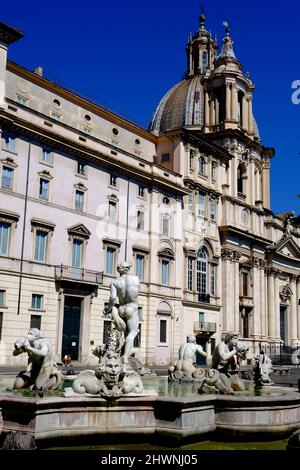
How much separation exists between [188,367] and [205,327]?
3095cm

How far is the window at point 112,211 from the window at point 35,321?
9.21m

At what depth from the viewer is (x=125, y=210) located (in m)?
40.0

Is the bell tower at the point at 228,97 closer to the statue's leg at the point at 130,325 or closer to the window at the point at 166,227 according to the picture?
the window at the point at 166,227

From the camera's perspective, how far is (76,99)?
41.7m

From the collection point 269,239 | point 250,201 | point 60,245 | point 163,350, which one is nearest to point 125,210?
point 60,245

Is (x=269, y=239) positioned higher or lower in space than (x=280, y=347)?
higher

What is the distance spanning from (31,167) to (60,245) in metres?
5.10

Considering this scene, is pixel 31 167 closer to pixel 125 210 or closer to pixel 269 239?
pixel 125 210

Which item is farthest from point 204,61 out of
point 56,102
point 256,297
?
point 56,102

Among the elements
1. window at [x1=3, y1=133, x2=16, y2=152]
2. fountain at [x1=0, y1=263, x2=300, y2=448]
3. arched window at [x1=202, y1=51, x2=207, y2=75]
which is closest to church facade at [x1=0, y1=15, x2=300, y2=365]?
window at [x1=3, y1=133, x2=16, y2=152]

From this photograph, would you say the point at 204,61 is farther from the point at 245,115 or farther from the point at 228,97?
the point at 228,97

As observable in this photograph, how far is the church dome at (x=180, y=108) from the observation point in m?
59.6

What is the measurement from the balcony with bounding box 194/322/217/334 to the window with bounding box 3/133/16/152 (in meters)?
21.0

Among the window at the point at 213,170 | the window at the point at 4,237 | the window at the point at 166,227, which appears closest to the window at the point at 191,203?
the window at the point at 166,227
